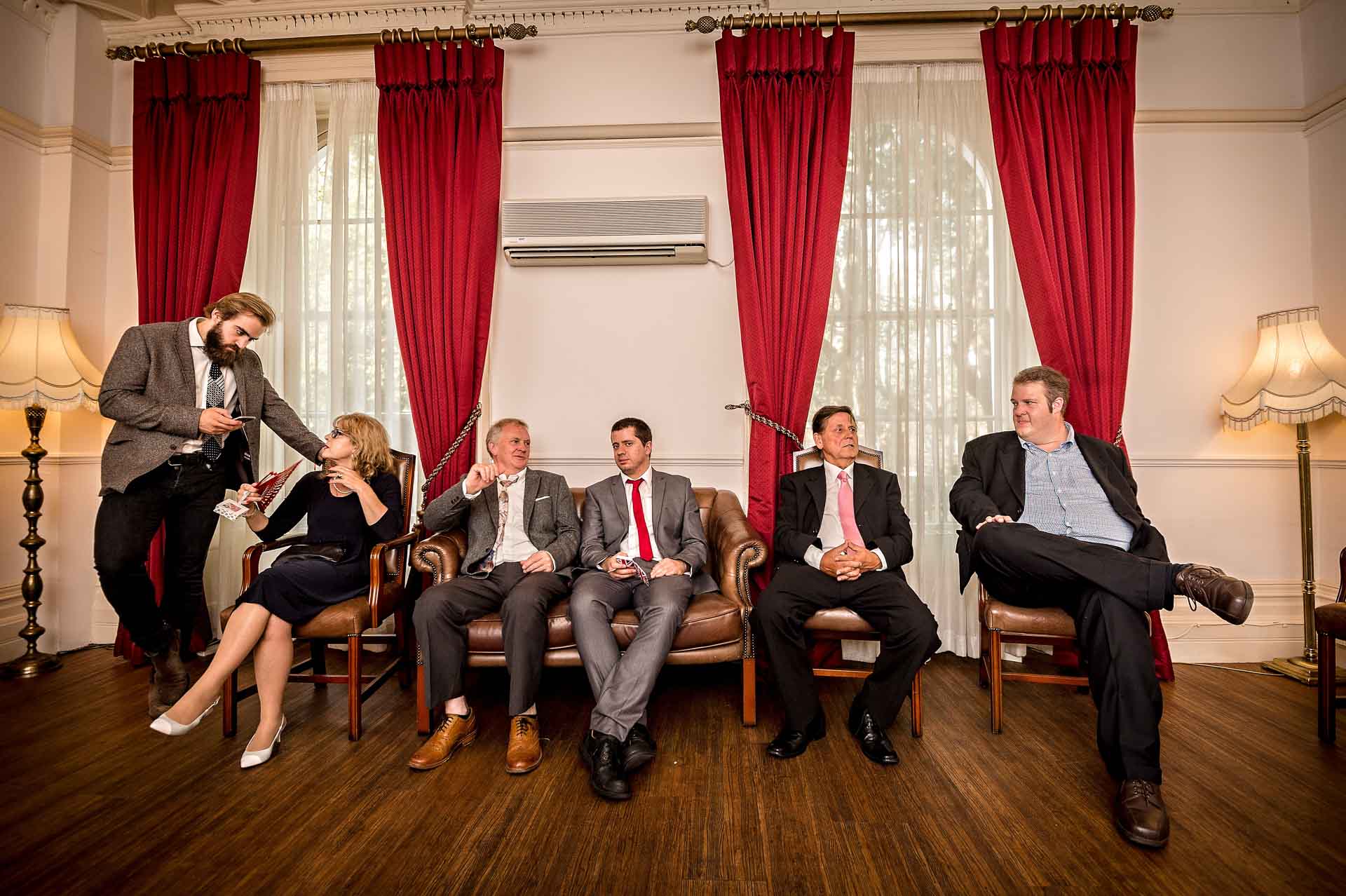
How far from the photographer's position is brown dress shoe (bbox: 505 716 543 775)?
7.40 feet

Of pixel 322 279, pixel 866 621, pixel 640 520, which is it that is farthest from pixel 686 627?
pixel 322 279

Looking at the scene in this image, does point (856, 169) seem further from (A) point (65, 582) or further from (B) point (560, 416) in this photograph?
(A) point (65, 582)

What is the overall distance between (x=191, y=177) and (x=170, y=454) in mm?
1926

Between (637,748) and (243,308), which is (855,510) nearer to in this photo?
(637,748)

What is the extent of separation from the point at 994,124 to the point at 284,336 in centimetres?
412

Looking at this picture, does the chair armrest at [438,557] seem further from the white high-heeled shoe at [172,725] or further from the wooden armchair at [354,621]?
the white high-heeled shoe at [172,725]

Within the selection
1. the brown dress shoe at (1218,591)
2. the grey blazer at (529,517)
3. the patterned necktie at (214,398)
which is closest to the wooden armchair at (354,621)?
the grey blazer at (529,517)

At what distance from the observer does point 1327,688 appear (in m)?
2.44

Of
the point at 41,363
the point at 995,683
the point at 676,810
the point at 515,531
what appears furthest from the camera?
the point at 41,363

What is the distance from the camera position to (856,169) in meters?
3.62

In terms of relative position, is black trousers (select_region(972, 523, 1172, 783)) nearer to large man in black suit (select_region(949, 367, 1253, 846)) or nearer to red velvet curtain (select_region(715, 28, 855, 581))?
large man in black suit (select_region(949, 367, 1253, 846))

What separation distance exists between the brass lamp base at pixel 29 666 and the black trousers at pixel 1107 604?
456cm

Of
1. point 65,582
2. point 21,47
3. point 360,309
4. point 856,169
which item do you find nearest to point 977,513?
point 856,169

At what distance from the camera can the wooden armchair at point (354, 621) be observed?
252 cm
